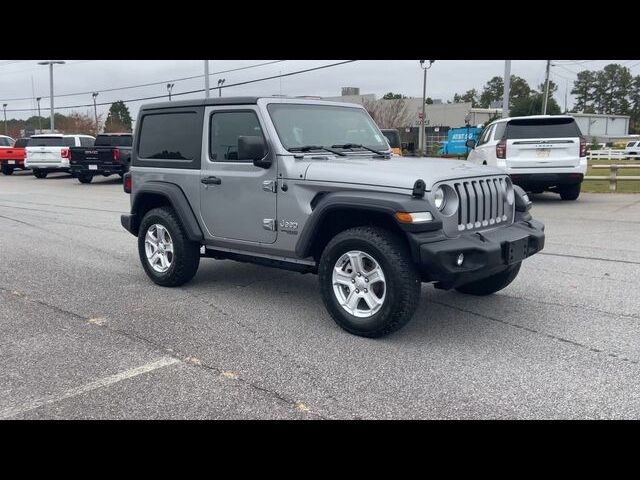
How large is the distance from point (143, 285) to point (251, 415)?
3.57m

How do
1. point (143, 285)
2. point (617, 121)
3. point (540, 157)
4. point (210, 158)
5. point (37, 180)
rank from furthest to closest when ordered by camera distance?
point (617, 121) < point (37, 180) < point (540, 157) < point (143, 285) < point (210, 158)

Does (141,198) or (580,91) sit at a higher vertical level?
(580,91)

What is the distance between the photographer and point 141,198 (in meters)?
6.88

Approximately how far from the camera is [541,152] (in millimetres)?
12906

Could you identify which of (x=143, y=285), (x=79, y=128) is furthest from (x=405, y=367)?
(x=79, y=128)

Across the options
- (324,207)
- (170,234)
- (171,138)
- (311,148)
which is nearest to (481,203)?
(324,207)

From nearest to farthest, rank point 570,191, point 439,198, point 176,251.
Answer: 1. point 439,198
2. point 176,251
3. point 570,191

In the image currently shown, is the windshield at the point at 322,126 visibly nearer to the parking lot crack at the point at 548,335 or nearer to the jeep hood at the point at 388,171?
the jeep hood at the point at 388,171

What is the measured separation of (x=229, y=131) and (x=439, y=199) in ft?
7.71

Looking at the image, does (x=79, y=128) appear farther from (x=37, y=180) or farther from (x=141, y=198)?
(x=141, y=198)

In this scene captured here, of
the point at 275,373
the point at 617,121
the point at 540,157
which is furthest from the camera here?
the point at 617,121

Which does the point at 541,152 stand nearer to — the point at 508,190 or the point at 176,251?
the point at 508,190

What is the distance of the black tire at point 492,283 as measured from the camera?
5902 mm

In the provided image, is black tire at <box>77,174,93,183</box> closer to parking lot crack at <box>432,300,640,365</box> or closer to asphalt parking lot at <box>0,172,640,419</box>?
asphalt parking lot at <box>0,172,640,419</box>
